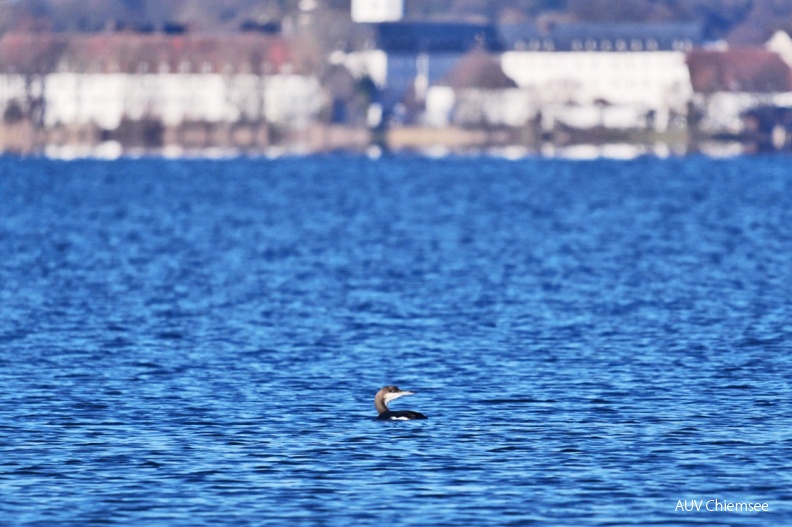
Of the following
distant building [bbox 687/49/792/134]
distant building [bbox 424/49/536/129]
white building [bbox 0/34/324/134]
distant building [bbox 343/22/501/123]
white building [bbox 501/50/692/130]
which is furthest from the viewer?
distant building [bbox 343/22/501/123]

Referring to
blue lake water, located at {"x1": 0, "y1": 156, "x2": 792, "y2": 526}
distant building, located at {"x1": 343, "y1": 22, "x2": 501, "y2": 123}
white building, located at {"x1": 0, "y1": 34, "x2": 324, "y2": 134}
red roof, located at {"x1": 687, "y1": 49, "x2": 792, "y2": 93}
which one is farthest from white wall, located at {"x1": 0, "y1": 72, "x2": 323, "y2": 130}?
blue lake water, located at {"x1": 0, "y1": 156, "x2": 792, "y2": 526}

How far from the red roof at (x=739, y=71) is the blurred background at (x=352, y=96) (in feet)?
0.68

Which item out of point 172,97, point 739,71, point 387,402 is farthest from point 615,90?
point 387,402

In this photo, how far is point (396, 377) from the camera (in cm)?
2338

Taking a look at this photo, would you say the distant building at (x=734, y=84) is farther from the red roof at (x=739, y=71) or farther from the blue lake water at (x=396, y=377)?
the blue lake water at (x=396, y=377)

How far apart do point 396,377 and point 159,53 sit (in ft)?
530

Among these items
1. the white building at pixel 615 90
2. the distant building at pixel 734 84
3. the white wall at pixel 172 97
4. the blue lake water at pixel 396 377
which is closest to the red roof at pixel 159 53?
the white wall at pixel 172 97

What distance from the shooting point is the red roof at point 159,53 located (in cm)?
17338

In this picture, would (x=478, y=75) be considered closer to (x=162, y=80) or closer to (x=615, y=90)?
(x=615, y=90)

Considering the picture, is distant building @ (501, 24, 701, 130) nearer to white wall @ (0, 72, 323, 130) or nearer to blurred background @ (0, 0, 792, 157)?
blurred background @ (0, 0, 792, 157)

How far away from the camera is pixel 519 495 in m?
16.5

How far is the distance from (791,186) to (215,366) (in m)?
71.5

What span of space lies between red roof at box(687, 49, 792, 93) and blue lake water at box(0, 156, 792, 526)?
11870cm

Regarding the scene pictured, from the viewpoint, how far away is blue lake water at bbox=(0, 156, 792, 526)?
1647cm
